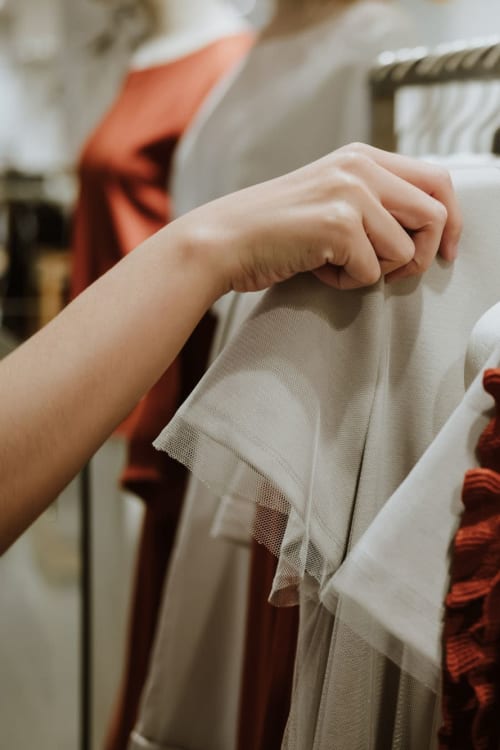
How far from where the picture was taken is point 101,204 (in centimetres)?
106

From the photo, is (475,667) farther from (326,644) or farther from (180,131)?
(180,131)

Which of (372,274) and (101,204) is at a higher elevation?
(372,274)

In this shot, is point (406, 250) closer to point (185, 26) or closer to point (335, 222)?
point (335, 222)

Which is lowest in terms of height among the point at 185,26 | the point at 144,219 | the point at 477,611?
the point at 144,219

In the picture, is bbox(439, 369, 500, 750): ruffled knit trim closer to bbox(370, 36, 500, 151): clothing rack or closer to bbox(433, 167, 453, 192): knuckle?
bbox(433, 167, 453, 192): knuckle

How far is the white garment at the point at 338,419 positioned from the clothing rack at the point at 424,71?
170mm

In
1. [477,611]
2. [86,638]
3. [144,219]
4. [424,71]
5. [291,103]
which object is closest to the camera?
[477,611]

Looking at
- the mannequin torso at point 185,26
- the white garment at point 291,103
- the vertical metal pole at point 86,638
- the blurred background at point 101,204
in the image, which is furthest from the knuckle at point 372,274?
the vertical metal pole at point 86,638

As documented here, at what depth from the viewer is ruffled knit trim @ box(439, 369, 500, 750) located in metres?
0.32

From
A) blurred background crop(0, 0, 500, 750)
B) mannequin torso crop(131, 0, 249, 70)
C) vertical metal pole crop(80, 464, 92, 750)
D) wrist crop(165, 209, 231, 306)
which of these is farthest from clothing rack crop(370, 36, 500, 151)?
vertical metal pole crop(80, 464, 92, 750)

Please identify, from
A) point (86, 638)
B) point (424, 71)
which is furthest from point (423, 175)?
point (86, 638)

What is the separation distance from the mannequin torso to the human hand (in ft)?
2.44

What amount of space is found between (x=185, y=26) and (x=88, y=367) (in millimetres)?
830

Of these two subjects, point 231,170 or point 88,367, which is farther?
point 231,170
